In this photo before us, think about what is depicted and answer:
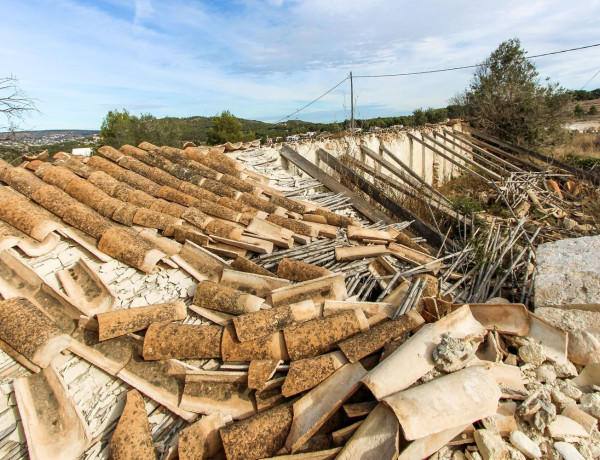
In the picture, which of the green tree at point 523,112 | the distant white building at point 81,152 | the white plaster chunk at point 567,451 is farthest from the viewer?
the green tree at point 523,112

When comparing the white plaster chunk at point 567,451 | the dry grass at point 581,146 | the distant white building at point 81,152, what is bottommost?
the white plaster chunk at point 567,451

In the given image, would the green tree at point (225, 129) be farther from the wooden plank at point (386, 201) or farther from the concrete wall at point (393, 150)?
the wooden plank at point (386, 201)

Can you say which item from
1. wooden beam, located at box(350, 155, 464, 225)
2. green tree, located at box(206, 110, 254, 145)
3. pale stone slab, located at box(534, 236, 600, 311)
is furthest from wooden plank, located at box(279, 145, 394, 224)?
green tree, located at box(206, 110, 254, 145)

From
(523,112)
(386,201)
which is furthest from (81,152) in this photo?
(523,112)

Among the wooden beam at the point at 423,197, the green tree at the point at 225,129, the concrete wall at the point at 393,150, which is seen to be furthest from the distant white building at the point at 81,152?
the green tree at the point at 225,129

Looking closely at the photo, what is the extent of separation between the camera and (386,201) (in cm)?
654

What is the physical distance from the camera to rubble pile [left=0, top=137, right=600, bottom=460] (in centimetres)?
216

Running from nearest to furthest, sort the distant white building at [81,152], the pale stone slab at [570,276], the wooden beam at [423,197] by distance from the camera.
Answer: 1. the pale stone slab at [570,276]
2. the wooden beam at [423,197]
3. the distant white building at [81,152]

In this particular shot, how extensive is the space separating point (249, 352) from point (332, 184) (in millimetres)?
4623

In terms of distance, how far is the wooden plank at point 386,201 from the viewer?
5.84 metres

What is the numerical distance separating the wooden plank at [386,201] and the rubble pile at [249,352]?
1529 mm

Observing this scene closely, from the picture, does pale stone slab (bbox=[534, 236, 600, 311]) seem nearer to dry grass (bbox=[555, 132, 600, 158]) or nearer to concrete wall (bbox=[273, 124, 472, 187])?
concrete wall (bbox=[273, 124, 472, 187])

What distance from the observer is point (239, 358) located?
2.77m

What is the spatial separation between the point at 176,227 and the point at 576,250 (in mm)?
4897
